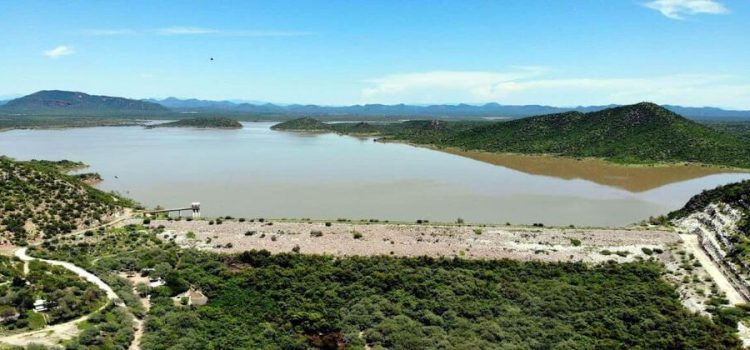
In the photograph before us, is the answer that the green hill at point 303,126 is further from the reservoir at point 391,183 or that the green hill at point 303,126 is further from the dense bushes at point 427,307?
the dense bushes at point 427,307

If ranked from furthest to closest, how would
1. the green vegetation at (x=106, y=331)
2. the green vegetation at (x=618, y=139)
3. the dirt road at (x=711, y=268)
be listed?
the green vegetation at (x=618, y=139)
the dirt road at (x=711, y=268)
the green vegetation at (x=106, y=331)

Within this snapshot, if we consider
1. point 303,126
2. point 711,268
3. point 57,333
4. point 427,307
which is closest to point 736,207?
point 711,268

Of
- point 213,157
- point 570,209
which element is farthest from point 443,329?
point 213,157

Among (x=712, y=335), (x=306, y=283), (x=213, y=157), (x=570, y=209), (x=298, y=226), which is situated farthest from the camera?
(x=213, y=157)

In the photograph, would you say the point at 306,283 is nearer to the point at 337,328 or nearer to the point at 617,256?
the point at 337,328

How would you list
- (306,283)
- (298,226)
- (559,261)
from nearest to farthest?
(306,283) → (559,261) → (298,226)

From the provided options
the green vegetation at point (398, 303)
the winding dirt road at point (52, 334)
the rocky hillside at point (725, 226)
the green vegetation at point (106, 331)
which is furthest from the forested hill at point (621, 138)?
the green vegetation at point (106, 331)
